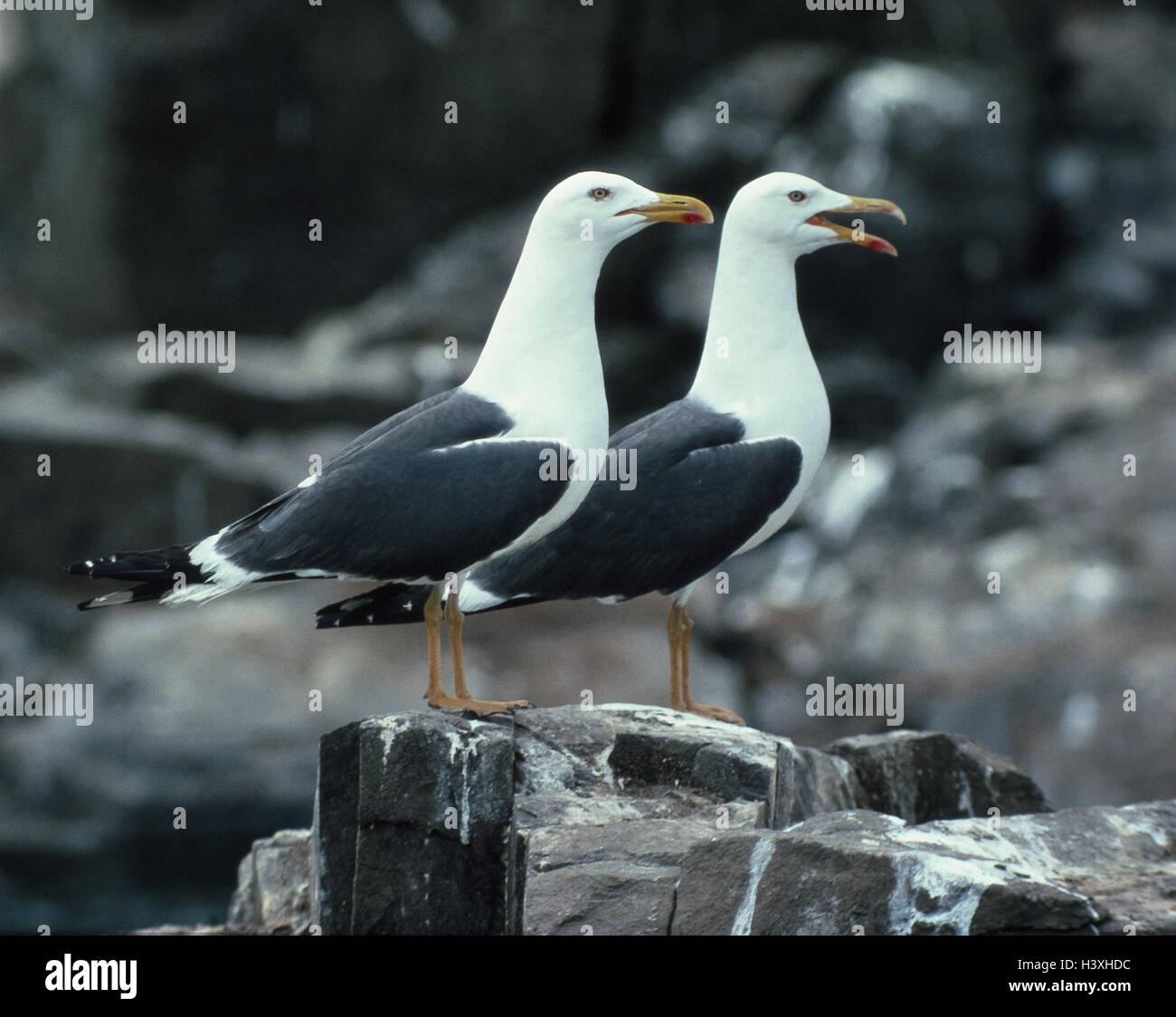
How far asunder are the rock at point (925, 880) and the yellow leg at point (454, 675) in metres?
1.22

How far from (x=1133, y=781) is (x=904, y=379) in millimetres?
7997

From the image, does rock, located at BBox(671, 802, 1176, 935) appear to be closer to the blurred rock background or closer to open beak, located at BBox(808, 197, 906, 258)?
open beak, located at BBox(808, 197, 906, 258)

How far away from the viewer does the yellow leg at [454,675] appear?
22.6 ft

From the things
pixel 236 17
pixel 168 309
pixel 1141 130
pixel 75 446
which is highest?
pixel 236 17

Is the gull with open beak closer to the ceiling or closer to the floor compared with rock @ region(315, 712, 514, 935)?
closer to the ceiling

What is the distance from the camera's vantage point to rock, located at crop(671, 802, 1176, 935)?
547cm

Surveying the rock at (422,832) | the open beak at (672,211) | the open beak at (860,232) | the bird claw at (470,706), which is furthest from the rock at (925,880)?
the open beak at (860,232)

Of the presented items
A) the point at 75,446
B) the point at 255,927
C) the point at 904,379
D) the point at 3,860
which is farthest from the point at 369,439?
the point at 904,379

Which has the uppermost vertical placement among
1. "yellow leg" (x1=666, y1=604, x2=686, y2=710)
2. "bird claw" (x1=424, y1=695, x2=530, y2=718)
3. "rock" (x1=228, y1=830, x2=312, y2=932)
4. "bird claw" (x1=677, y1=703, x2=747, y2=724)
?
"yellow leg" (x1=666, y1=604, x2=686, y2=710)

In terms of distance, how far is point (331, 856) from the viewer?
6645 millimetres

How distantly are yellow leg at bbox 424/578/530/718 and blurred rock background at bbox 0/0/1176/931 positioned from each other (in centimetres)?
752

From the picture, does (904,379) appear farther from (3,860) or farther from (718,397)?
(718,397)

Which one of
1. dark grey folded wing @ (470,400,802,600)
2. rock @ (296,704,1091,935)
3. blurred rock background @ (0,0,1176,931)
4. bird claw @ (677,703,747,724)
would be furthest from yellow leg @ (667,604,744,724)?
blurred rock background @ (0,0,1176,931)

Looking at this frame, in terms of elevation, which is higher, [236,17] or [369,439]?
[236,17]
